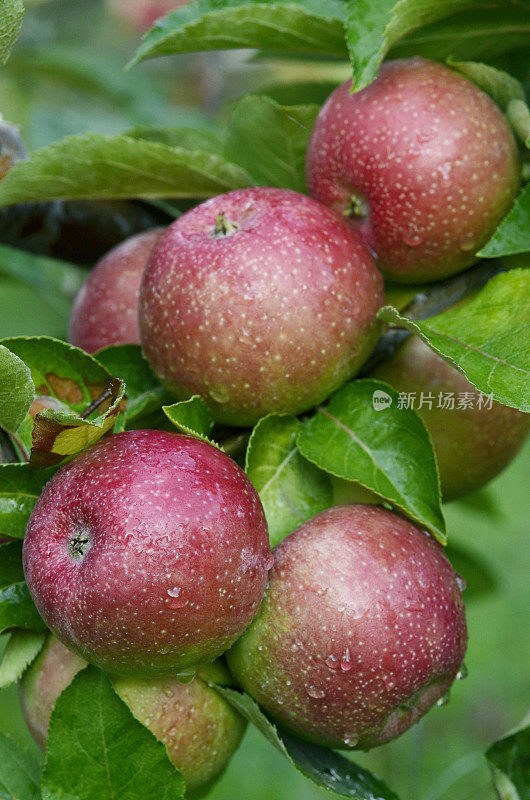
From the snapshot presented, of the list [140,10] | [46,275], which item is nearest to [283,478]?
[46,275]

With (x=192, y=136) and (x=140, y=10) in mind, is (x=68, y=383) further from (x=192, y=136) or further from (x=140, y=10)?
(x=140, y=10)

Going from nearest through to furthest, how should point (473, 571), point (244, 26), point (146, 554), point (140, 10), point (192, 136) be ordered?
point (146, 554), point (244, 26), point (192, 136), point (473, 571), point (140, 10)

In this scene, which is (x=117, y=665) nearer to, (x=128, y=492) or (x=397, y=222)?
(x=128, y=492)

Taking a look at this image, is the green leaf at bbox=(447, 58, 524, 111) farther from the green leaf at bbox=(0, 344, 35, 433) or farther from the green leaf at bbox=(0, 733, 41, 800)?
the green leaf at bbox=(0, 733, 41, 800)

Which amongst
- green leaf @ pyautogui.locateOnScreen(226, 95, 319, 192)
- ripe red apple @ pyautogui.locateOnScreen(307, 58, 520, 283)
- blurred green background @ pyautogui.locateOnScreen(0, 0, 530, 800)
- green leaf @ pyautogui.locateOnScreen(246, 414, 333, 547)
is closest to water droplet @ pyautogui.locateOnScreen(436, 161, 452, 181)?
ripe red apple @ pyautogui.locateOnScreen(307, 58, 520, 283)

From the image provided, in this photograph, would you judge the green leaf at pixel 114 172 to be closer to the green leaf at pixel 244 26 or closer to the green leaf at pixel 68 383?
the green leaf at pixel 244 26

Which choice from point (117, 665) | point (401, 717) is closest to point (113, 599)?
point (117, 665)

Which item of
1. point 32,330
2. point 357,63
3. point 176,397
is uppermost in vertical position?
point 357,63
